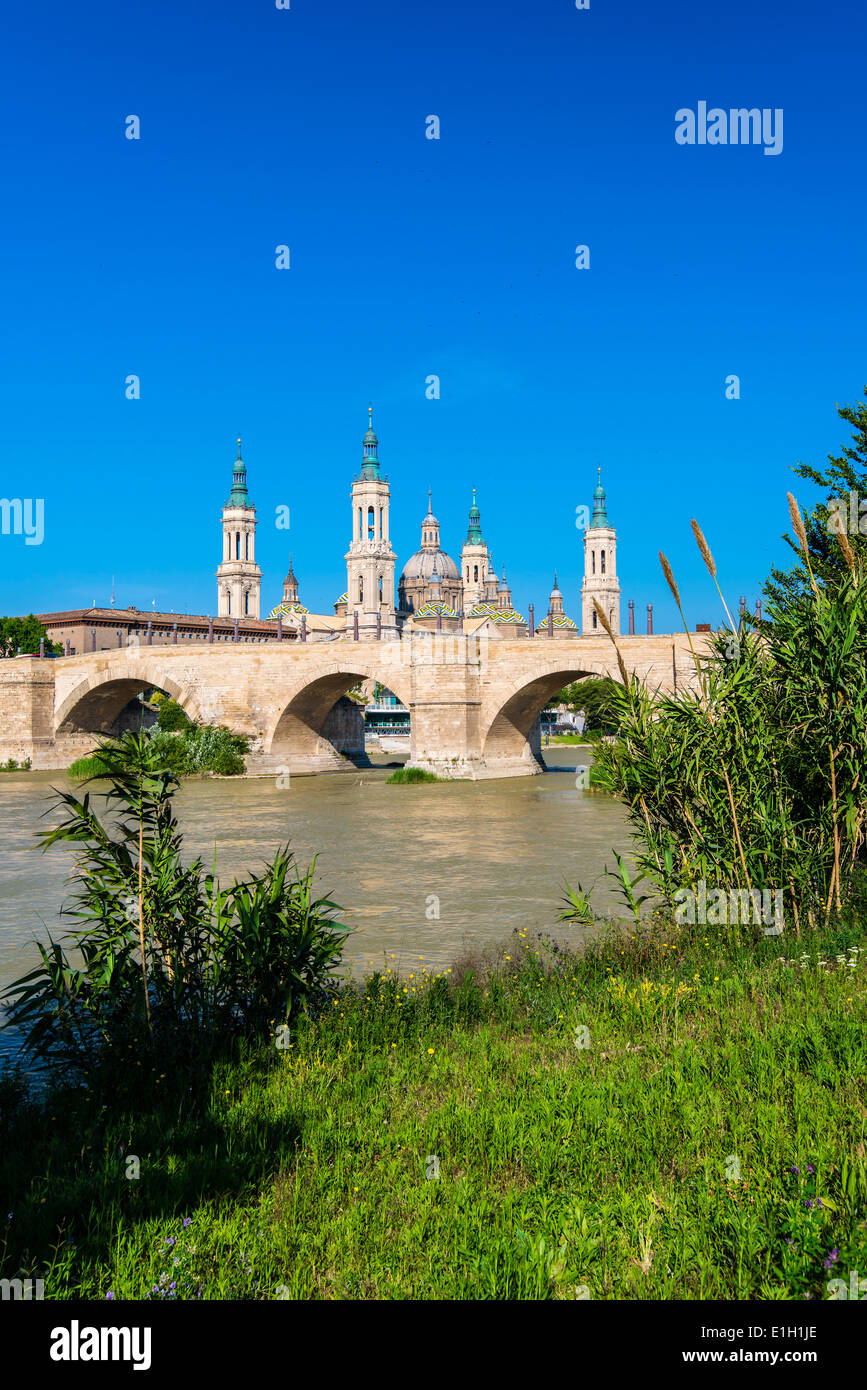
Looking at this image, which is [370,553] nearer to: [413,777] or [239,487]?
[239,487]

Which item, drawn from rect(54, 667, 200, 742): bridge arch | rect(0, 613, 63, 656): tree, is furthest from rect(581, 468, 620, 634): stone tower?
rect(54, 667, 200, 742): bridge arch

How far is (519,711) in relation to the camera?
133ft

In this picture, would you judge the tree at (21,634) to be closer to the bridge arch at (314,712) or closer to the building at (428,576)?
the bridge arch at (314,712)

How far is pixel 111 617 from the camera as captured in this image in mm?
94500

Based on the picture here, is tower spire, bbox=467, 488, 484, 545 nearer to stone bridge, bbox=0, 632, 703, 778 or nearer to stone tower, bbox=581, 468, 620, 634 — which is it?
stone tower, bbox=581, 468, 620, 634

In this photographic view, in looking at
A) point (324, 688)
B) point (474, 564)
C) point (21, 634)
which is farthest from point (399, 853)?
point (474, 564)

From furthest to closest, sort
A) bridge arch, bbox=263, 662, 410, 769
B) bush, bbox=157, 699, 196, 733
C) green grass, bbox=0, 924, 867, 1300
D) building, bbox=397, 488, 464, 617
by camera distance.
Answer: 1. building, bbox=397, 488, 464, 617
2. bush, bbox=157, 699, 196, 733
3. bridge arch, bbox=263, 662, 410, 769
4. green grass, bbox=0, 924, 867, 1300

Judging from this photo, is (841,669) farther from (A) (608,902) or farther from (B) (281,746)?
(B) (281,746)

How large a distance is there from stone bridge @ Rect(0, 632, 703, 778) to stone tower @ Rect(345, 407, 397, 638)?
66342mm

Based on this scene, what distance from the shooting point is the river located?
12.7 meters

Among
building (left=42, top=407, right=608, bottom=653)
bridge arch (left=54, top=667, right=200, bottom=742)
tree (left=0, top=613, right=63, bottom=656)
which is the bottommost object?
bridge arch (left=54, top=667, right=200, bottom=742)

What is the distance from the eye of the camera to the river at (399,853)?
12.7m

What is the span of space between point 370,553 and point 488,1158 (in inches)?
4638

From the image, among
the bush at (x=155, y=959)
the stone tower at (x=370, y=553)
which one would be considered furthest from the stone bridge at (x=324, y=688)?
the stone tower at (x=370, y=553)
